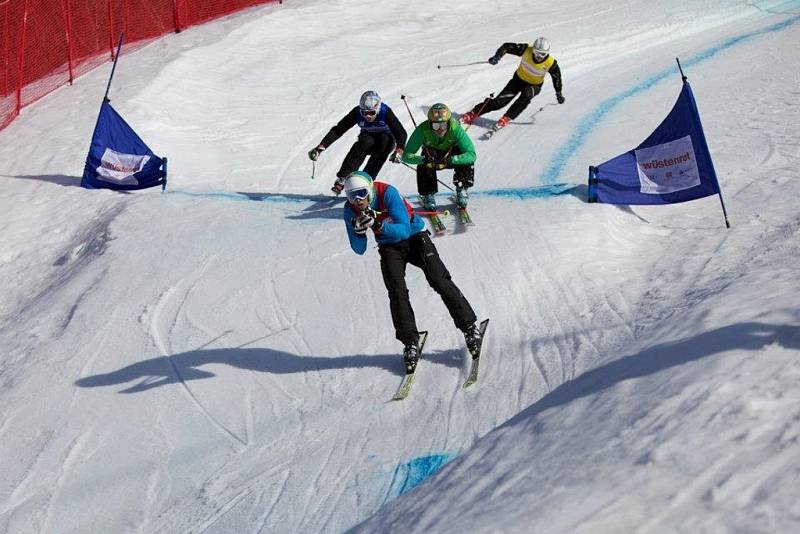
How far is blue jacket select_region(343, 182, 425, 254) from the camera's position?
6.62 metres

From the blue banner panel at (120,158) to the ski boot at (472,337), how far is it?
5.92 metres

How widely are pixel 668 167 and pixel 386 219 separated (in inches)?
135

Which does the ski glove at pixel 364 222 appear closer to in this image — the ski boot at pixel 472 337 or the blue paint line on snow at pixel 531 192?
the ski boot at pixel 472 337

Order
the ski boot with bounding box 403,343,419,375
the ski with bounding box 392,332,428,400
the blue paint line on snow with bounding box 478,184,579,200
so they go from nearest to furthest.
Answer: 1. the ski with bounding box 392,332,428,400
2. the ski boot with bounding box 403,343,419,375
3. the blue paint line on snow with bounding box 478,184,579,200

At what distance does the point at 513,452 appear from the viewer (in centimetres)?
492

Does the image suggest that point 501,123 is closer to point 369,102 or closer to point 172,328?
point 369,102

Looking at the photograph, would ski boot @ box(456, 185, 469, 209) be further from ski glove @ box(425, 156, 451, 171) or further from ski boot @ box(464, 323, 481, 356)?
ski boot @ box(464, 323, 481, 356)

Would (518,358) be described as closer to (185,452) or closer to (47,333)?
(185,452)

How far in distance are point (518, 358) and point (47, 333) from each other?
428 cm

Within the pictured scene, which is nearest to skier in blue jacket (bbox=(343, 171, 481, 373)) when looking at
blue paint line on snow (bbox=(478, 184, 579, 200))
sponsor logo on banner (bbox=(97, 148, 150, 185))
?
blue paint line on snow (bbox=(478, 184, 579, 200))

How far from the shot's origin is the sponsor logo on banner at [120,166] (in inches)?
456

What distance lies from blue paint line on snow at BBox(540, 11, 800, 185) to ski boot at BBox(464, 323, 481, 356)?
4254 mm

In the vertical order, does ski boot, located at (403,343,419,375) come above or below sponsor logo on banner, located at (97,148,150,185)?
below

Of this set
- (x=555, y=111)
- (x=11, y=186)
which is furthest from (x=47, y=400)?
(x=555, y=111)
